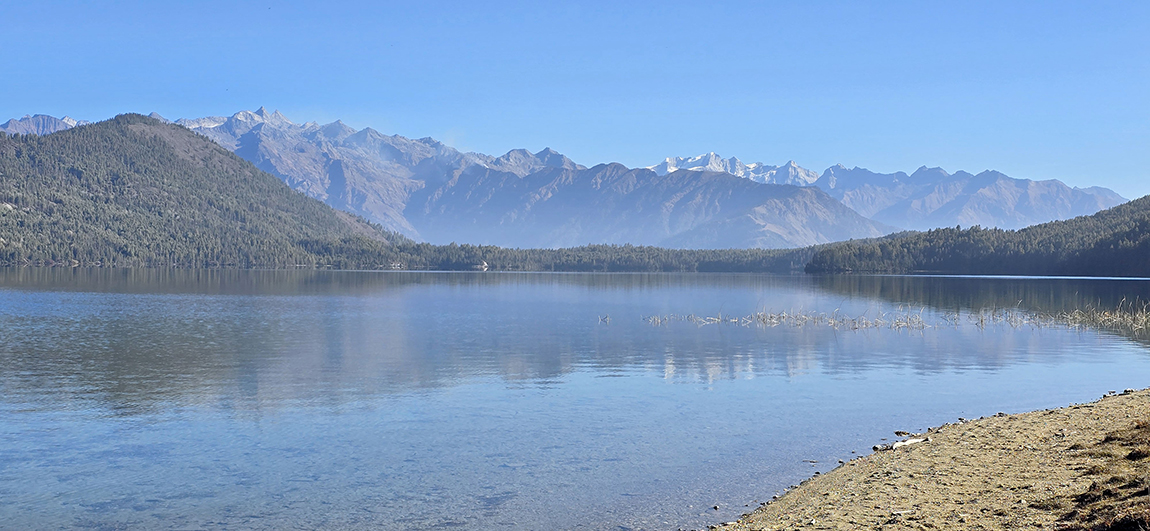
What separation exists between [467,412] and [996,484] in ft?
71.1

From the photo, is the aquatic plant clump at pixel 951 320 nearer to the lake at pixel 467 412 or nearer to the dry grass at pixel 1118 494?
A: the lake at pixel 467 412

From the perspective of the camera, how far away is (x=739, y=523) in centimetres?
1966

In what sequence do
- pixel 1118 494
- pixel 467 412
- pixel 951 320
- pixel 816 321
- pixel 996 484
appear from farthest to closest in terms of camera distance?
pixel 951 320 → pixel 816 321 → pixel 467 412 → pixel 996 484 → pixel 1118 494

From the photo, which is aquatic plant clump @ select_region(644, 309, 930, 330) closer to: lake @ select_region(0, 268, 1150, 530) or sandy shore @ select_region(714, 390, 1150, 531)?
lake @ select_region(0, 268, 1150, 530)

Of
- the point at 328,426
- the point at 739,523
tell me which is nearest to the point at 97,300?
the point at 328,426

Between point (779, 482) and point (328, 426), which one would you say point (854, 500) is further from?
point (328, 426)

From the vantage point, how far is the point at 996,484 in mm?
19812

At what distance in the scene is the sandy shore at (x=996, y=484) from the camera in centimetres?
1625

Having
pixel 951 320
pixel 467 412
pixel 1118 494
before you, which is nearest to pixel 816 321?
pixel 951 320

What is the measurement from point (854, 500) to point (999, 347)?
51.3 metres

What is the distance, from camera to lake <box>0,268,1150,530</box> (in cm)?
2212

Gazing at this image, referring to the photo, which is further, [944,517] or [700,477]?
[700,477]

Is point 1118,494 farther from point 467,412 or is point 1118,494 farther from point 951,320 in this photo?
point 951,320

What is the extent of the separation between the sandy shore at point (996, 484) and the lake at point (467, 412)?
7.76 ft
